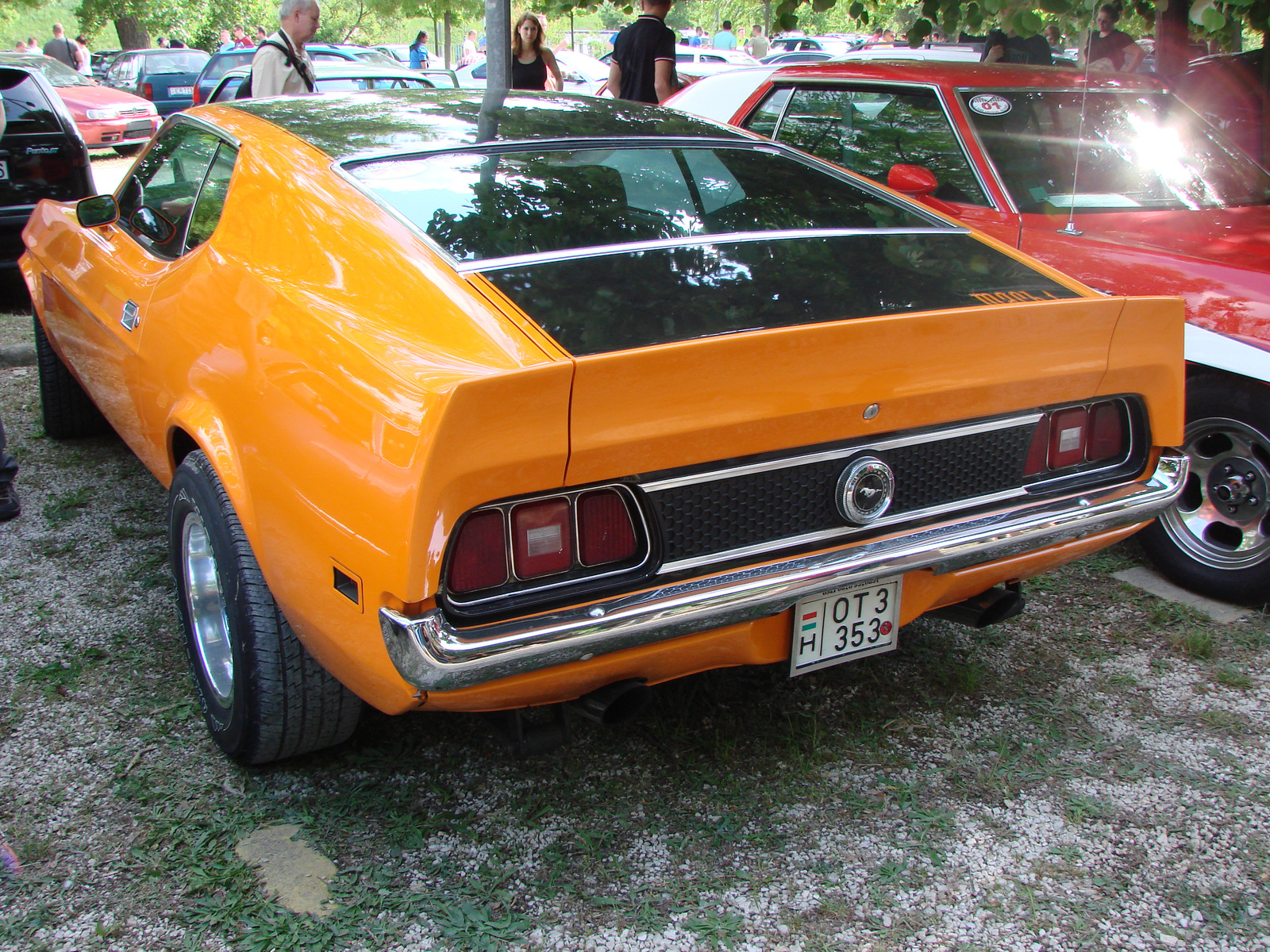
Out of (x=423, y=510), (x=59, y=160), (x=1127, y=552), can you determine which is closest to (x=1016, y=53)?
(x=1127, y=552)

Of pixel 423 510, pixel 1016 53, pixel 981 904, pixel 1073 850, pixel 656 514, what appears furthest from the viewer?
pixel 1016 53

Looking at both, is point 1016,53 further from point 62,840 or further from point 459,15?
point 459,15

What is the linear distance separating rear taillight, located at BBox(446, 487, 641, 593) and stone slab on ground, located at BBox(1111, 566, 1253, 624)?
7.68ft

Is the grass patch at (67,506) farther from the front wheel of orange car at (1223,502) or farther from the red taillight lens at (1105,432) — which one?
the front wheel of orange car at (1223,502)

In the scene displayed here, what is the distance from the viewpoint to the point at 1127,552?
3.77 m

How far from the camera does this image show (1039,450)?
231cm

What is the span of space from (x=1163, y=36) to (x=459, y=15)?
34.8 meters

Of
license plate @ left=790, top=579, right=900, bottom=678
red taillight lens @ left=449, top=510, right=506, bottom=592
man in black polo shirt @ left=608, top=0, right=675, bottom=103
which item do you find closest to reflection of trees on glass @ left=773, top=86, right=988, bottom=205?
man in black polo shirt @ left=608, top=0, right=675, bottom=103

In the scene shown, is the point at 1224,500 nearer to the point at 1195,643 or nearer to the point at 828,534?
the point at 1195,643

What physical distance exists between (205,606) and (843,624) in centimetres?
157

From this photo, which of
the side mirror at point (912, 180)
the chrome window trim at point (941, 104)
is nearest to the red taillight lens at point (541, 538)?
the chrome window trim at point (941, 104)

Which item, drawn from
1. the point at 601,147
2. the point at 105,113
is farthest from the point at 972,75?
the point at 105,113

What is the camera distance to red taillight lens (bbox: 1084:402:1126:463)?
2377 millimetres

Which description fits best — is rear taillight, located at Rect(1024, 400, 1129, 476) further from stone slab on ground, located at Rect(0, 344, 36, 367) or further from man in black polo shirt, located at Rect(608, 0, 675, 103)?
stone slab on ground, located at Rect(0, 344, 36, 367)
